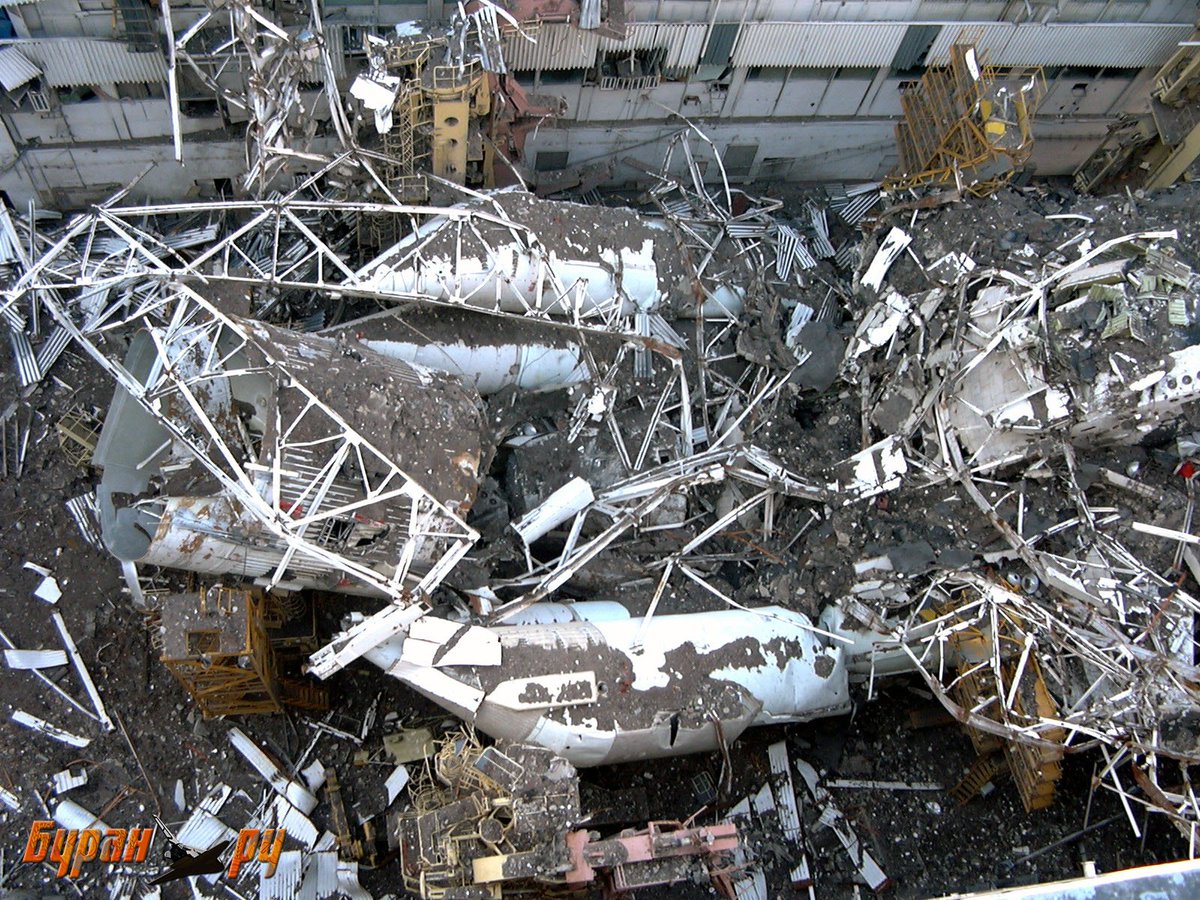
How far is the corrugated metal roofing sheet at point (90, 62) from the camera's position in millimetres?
12984

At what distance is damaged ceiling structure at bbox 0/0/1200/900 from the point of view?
11188 millimetres

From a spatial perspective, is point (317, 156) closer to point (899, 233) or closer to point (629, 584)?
point (629, 584)

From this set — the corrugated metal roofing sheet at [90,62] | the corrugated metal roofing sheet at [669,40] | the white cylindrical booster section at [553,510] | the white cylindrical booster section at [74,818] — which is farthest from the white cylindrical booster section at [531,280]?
the white cylindrical booster section at [74,818]

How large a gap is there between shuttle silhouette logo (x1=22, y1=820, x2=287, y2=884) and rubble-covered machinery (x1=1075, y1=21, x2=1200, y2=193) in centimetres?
1476

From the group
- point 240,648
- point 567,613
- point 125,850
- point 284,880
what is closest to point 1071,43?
point 567,613

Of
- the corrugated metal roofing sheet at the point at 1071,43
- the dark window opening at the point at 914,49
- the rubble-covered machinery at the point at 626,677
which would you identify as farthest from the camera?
the corrugated metal roofing sheet at the point at 1071,43

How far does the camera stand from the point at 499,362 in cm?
1277

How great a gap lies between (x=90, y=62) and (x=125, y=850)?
9.20 metres

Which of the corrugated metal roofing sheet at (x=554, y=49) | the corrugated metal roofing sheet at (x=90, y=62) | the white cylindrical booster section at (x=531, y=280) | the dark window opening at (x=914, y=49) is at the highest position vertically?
the dark window opening at (x=914, y=49)

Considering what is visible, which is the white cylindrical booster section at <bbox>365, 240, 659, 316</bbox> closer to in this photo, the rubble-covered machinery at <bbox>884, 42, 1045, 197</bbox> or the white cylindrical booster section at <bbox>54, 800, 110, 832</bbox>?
the rubble-covered machinery at <bbox>884, 42, 1045, 197</bbox>

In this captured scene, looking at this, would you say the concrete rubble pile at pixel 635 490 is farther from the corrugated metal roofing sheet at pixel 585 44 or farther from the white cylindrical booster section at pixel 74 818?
the corrugated metal roofing sheet at pixel 585 44

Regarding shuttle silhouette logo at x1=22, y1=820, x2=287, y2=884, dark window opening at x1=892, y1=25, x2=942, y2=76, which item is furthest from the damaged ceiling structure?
dark window opening at x1=892, y1=25, x2=942, y2=76

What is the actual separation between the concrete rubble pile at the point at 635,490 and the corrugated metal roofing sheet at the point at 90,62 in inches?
70.6

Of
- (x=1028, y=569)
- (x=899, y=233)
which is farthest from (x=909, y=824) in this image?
(x=899, y=233)
